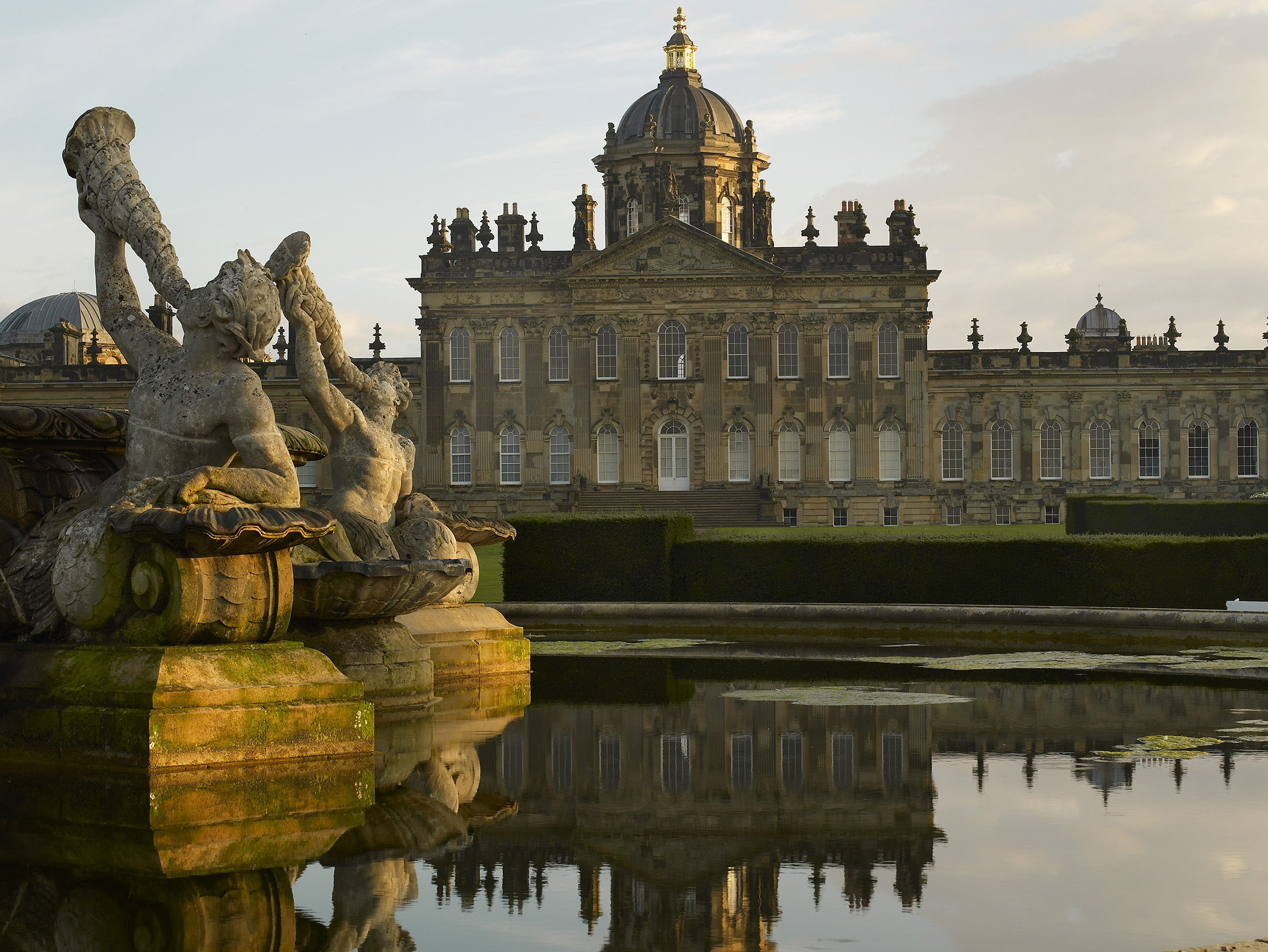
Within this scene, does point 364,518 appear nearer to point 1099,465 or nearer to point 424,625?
point 424,625

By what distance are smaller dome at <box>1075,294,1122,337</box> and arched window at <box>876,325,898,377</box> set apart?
3178 cm

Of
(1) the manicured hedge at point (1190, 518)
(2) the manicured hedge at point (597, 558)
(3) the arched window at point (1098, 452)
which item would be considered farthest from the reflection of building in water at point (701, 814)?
(3) the arched window at point (1098, 452)

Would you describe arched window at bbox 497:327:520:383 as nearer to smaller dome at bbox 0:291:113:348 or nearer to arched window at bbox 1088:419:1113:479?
arched window at bbox 1088:419:1113:479

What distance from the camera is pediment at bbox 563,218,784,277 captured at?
4997 cm

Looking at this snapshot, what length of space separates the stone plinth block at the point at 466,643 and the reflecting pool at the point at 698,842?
1.10m

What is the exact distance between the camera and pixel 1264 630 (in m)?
11.4

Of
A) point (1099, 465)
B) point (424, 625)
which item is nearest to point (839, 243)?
point (1099, 465)

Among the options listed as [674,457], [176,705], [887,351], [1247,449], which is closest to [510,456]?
[674,457]

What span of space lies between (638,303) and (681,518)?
34186mm

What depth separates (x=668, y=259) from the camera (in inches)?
1977

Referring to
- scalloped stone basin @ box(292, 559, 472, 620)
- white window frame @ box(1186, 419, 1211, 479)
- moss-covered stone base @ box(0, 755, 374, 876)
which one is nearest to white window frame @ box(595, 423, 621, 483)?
white window frame @ box(1186, 419, 1211, 479)

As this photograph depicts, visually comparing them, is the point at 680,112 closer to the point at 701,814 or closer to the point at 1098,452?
the point at 1098,452

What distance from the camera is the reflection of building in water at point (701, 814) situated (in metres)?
4.21

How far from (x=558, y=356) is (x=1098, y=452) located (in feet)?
63.3
